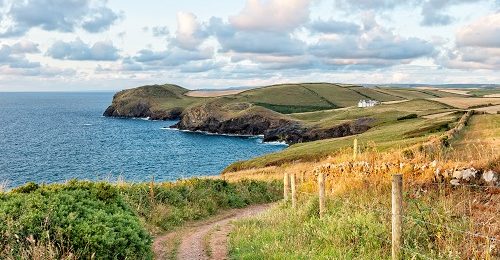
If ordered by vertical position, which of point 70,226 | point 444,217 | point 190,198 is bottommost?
point 190,198

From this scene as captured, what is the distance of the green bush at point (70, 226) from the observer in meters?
11.4

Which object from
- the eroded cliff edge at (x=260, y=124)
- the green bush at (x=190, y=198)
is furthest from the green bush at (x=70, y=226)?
the eroded cliff edge at (x=260, y=124)

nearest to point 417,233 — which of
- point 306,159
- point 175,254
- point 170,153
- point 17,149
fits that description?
point 175,254

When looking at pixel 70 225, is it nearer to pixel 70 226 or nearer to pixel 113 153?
pixel 70 226

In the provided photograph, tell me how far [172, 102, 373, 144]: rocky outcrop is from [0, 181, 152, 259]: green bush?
119 m

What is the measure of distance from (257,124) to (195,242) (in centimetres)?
15207

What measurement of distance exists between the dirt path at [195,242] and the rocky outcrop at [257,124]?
365 feet

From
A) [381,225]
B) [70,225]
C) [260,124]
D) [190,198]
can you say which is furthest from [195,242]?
[260,124]

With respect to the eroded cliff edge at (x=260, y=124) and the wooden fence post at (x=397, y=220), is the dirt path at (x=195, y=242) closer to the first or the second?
the wooden fence post at (x=397, y=220)

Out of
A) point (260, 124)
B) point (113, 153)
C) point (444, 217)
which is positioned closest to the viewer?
point (444, 217)

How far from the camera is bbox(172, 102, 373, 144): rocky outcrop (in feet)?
447

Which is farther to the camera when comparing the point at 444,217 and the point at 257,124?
the point at 257,124

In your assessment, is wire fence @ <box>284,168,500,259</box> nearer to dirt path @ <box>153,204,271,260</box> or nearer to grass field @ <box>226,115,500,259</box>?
grass field @ <box>226,115,500,259</box>

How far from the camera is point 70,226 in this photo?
11.7 metres
